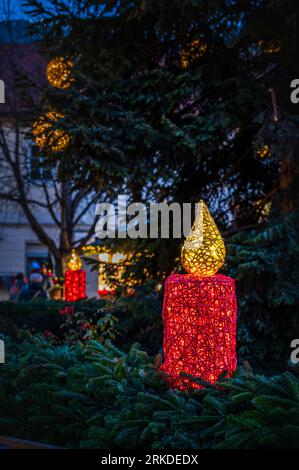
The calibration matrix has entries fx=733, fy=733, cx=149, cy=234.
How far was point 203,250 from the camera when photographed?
507 cm

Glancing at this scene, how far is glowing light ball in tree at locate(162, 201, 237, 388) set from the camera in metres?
4.93

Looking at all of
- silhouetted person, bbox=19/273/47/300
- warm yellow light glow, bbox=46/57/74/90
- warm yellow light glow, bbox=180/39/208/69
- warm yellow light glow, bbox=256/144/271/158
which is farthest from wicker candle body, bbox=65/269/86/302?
warm yellow light glow, bbox=180/39/208/69

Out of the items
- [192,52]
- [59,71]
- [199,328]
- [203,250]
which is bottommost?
[199,328]

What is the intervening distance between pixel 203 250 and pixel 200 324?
52 cm

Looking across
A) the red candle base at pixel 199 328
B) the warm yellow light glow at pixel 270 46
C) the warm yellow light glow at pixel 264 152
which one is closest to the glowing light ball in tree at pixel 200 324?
the red candle base at pixel 199 328

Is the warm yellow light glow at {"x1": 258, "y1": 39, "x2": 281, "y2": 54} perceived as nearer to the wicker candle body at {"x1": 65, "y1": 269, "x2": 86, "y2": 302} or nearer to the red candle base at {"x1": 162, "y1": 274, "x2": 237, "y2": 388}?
the red candle base at {"x1": 162, "y1": 274, "x2": 237, "y2": 388}

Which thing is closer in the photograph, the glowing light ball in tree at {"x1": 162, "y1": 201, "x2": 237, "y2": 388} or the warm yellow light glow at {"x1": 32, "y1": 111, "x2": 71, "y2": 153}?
the glowing light ball in tree at {"x1": 162, "y1": 201, "x2": 237, "y2": 388}

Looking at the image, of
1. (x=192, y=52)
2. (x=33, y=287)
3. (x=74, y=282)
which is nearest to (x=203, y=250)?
(x=192, y=52)

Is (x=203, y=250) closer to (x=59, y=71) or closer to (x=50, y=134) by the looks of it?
(x=50, y=134)

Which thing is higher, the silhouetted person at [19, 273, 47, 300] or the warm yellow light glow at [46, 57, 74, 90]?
the warm yellow light glow at [46, 57, 74, 90]

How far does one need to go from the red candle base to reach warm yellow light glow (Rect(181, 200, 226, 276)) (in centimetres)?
11

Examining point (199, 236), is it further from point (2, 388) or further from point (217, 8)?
point (217, 8)
